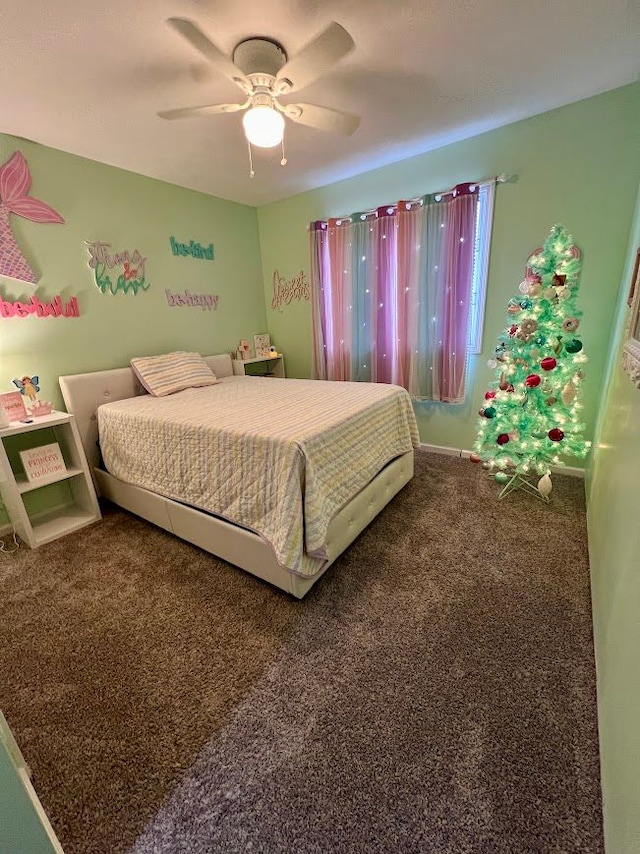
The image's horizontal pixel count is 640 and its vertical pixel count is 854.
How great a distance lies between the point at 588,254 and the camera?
7.73ft

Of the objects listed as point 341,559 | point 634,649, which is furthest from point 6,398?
point 634,649

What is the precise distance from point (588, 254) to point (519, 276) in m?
0.41

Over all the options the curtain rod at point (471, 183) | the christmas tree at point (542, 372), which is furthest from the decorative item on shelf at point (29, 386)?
the christmas tree at point (542, 372)

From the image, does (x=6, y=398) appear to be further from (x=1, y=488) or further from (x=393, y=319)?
(x=393, y=319)

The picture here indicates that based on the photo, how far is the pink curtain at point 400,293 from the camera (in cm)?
278

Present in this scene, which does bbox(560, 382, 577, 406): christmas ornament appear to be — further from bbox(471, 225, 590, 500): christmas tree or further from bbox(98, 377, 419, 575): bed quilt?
bbox(98, 377, 419, 575): bed quilt

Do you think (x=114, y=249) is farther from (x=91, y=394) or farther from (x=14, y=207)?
(x=91, y=394)

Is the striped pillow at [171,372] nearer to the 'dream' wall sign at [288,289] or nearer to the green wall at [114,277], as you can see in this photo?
the green wall at [114,277]

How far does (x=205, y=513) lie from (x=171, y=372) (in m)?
1.46

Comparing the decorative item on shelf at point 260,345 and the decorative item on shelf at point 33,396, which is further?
the decorative item on shelf at point 260,345

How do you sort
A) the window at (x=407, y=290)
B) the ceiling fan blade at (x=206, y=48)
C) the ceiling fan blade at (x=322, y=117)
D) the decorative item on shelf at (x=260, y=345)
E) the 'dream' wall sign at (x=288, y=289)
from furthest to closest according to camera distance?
the decorative item on shelf at (x=260, y=345), the 'dream' wall sign at (x=288, y=289), the window at (x=407, y=290), the ceiling fan blade at (x=322, y=117), the ceiling fan blade at (x=206, y=48)

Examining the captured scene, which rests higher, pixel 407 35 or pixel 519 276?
pixel 407 35

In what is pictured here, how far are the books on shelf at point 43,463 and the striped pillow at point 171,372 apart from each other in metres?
0.76

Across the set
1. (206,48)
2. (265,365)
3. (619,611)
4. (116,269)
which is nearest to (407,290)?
(265,365)
